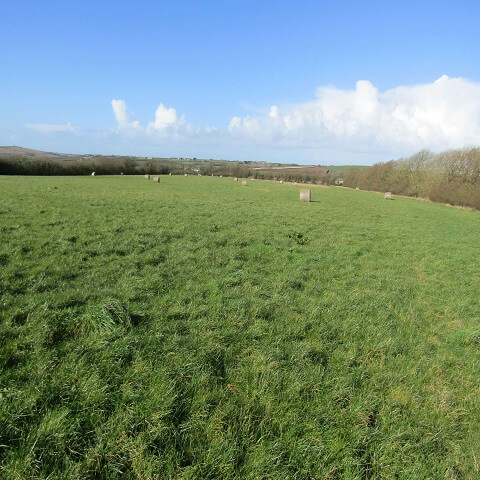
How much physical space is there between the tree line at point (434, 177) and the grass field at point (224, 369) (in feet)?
150

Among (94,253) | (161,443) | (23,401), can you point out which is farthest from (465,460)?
(94,253)

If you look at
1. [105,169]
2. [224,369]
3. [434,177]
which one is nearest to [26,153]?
[105,169]

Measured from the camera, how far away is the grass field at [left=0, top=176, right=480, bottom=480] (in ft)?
8.54

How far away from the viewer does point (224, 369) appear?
149 inches

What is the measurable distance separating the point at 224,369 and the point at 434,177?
204 ft

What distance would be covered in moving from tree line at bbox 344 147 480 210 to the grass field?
4582 cm

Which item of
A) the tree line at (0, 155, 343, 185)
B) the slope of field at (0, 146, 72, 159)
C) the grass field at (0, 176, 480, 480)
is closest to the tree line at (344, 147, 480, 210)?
the tree line at (0, 155, 343, 185)

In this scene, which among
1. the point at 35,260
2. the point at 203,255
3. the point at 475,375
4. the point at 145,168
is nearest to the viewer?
the point at 475,375

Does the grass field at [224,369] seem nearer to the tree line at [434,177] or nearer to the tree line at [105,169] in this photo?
the tree line at [434,177]

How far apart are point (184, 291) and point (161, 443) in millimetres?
3356

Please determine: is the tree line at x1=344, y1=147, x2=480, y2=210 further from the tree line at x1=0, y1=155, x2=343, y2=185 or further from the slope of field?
the slope of field

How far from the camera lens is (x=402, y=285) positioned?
7676 millimetres

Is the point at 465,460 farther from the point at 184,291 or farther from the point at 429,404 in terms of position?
the point at 184,291

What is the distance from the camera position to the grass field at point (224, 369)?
2.60 metres
